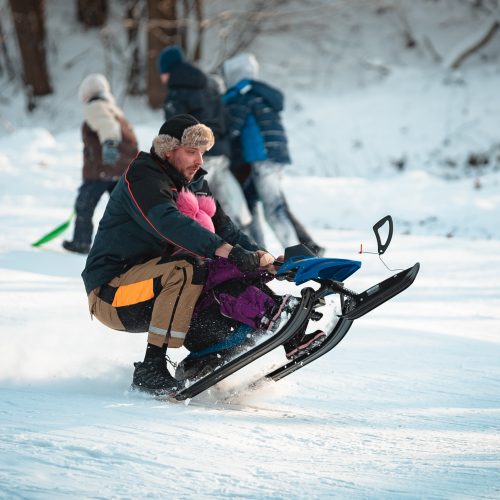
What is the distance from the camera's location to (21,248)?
24.7 feet

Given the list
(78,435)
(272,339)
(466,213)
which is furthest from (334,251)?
(78,435)

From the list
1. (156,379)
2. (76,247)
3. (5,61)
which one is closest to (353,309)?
(156,379)

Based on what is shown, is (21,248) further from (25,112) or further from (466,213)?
(25,112)

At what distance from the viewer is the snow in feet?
8.50

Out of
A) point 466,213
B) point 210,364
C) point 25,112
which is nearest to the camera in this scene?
point 210,364

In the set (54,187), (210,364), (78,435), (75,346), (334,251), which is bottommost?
(54,187)

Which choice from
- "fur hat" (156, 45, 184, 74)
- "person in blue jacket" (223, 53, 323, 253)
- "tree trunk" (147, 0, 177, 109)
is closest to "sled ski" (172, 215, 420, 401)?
"person in blue jacket" (223, 53, 323, 253)

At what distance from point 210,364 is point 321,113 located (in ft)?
36.6

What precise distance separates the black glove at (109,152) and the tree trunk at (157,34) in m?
7.53

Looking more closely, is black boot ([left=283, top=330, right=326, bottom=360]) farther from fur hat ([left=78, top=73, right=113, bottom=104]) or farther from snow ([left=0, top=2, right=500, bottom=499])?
fur hat ([left=78, top=73, right=113, bottom=104])

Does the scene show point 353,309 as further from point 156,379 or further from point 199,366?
point 156,379

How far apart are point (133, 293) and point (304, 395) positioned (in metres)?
0.97

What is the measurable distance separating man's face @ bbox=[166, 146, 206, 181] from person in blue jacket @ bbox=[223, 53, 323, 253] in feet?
10.3

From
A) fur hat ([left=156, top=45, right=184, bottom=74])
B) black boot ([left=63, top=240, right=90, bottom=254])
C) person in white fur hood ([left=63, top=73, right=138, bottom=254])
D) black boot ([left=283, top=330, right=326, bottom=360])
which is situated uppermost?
black boot ([left=283, top=330, right=326, bottom=360])
